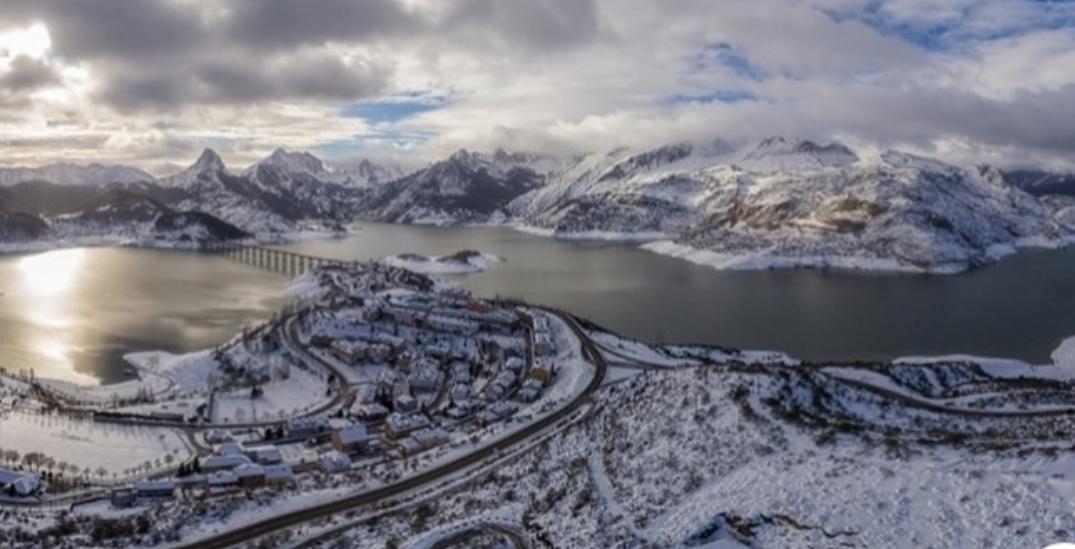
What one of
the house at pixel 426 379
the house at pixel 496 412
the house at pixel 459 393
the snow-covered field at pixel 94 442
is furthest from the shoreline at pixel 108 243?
the house at pixel 496 412

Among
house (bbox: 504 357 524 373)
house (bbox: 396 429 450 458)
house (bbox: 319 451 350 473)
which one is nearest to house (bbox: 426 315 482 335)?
house (bbox: 504 357 524 373)

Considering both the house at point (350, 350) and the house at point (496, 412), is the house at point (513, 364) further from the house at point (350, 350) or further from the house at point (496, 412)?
the house at point (350, 350)

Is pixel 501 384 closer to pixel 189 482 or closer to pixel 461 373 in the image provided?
pixel 461 373

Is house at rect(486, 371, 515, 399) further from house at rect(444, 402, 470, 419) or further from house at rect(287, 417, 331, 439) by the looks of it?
house at rect(287, 417, 331, 439)

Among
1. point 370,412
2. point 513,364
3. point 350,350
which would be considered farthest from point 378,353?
point 370,412

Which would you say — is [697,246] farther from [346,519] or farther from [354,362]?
[346,519]

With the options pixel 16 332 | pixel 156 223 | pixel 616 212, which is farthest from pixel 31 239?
pixel 616 212
